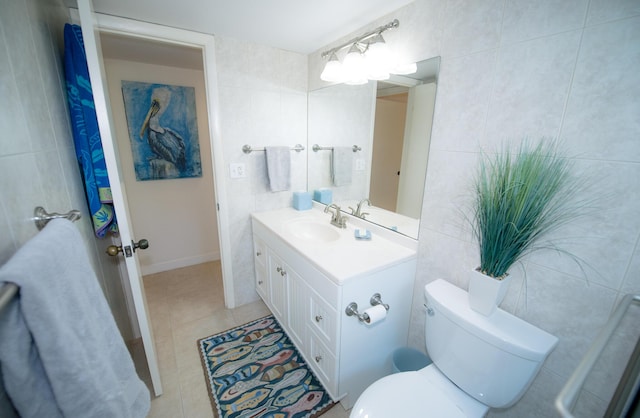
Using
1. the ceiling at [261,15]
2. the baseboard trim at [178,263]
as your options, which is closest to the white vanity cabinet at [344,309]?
the ceiling at [261,15]

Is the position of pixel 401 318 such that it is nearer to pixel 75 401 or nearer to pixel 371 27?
pixel 75 401

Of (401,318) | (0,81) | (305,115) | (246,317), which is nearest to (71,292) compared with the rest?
(0,81)

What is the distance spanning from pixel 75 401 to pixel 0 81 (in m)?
0.76

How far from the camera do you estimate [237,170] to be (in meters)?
1.94

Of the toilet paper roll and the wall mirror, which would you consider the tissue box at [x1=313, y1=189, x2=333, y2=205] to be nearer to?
the wall mirror

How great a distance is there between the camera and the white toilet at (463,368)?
86cm

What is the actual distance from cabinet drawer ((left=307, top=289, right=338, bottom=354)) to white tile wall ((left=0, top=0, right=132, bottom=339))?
1.06m

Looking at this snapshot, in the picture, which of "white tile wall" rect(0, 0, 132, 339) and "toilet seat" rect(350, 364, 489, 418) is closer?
"white tile wall" rect(0, 0, 132, 339)

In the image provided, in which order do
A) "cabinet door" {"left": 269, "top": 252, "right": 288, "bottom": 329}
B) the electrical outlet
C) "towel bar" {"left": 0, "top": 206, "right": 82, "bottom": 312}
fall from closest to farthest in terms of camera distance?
"towel bar" {"left": 0, "top": 206, "right": 82, "bottom": 312}, "cabinet door" {"left": 269, "top": 252, "right": 288, "bottom": 329}, the electrical outlet

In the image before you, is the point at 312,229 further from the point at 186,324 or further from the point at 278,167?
the point at 186,324

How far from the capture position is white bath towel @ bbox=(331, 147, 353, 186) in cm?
194

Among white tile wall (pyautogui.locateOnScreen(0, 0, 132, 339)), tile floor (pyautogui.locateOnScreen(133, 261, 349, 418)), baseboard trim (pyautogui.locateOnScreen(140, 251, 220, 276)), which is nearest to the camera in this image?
white tile wall (pyautogui.locateOnScreen(0, 0, 132, 339))

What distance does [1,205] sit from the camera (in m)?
0.55

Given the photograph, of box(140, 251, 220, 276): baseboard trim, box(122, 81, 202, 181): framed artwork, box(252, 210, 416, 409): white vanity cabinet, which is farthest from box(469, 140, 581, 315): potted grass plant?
box(140, 251, 220, 276): baseboard trim
